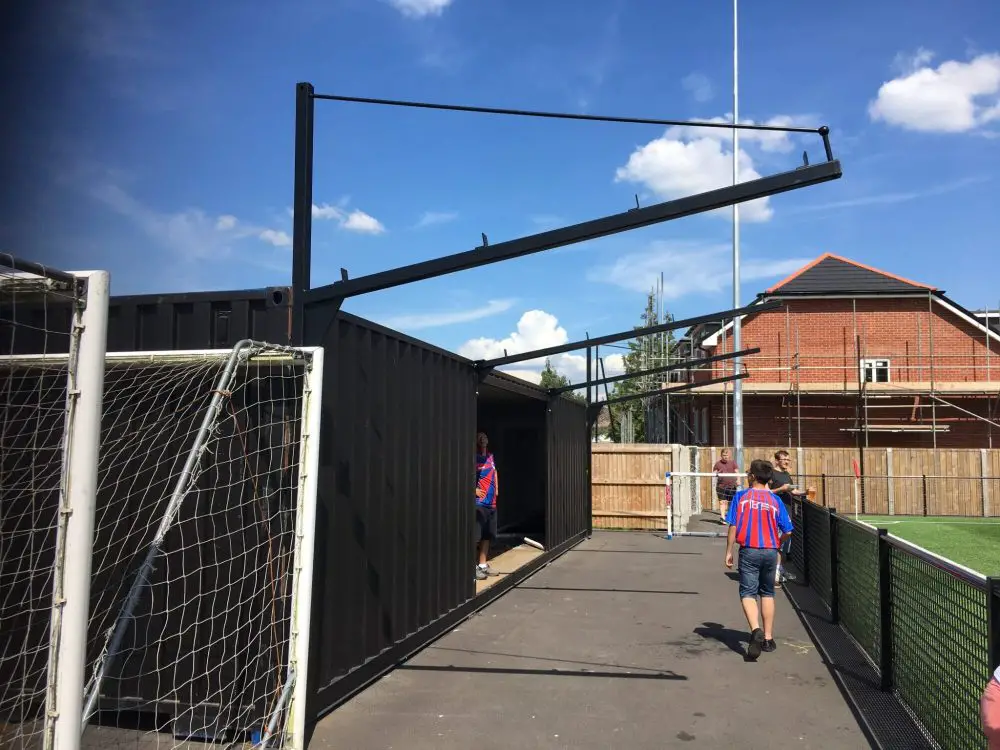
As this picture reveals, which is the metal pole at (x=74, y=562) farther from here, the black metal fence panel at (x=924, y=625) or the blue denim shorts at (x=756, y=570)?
the blue denim shorts at (x=756, y=570)

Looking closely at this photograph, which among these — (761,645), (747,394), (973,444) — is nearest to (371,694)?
(761,645)

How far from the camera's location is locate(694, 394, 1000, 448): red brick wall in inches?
1162

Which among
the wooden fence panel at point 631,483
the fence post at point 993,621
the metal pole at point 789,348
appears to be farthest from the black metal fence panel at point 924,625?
the metal pole at point 789,348

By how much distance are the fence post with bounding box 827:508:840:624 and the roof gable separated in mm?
23205

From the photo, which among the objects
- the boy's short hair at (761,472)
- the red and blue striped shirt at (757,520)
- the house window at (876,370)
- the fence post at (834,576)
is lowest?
the fence post at (834,576)

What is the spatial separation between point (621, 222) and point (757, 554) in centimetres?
337

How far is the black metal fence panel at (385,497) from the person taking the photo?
5812mm

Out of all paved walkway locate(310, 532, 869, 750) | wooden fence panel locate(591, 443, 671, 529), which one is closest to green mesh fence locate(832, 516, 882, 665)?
paved walkway locate(310, 532, 869, 750)

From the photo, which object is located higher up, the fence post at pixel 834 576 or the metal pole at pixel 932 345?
the metal pole at pixel 932 345

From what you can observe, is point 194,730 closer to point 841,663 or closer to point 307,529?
point 307,529

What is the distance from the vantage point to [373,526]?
653 cm

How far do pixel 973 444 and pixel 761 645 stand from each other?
86.2 feet

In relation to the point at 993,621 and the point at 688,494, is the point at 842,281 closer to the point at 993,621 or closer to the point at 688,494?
the point at 688,494

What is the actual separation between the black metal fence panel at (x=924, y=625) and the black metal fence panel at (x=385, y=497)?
3.92 m
